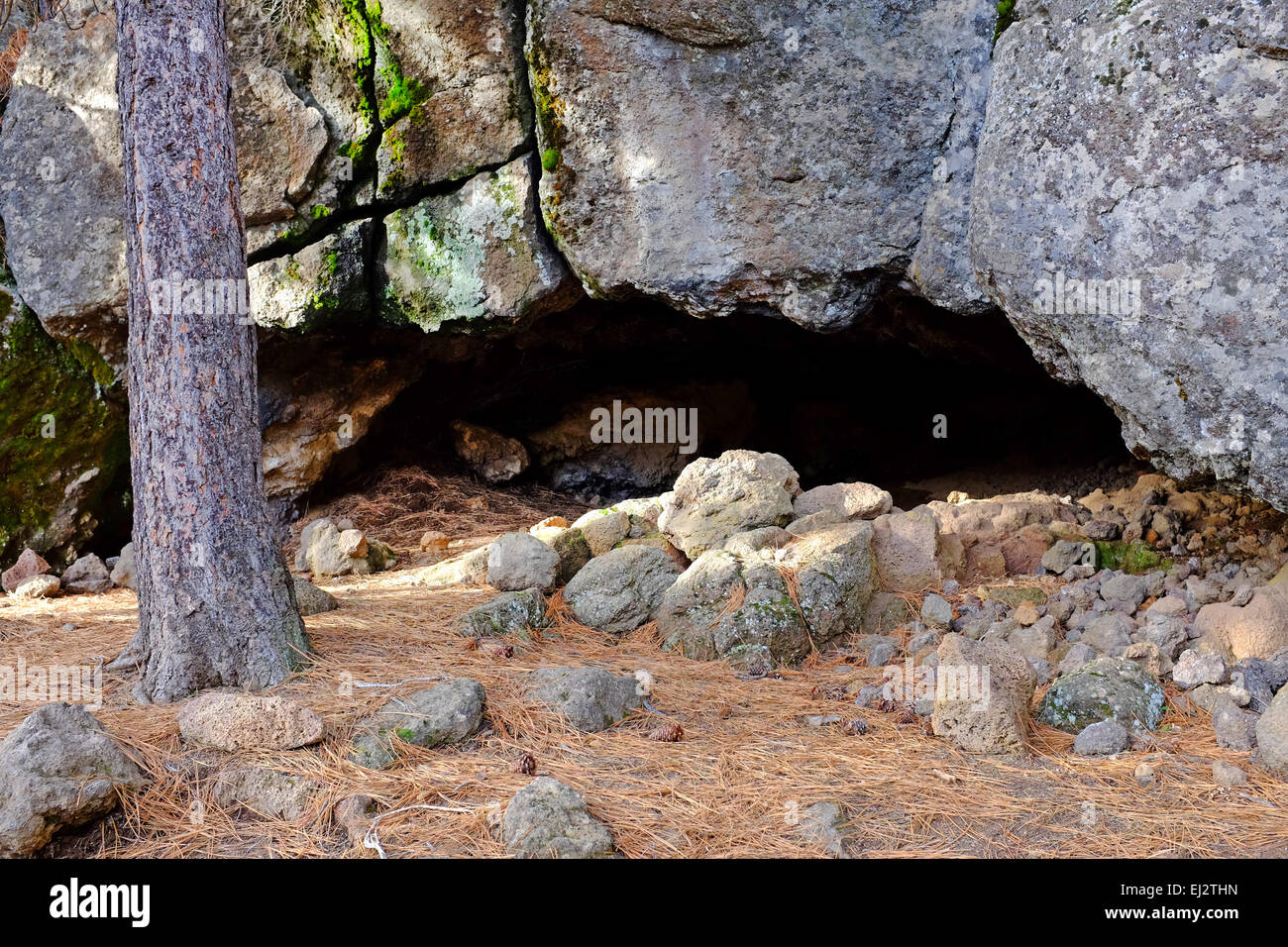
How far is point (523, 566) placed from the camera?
4.75 meters

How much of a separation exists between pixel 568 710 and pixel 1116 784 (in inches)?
68.0

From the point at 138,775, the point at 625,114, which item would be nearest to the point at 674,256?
the point at 625,114

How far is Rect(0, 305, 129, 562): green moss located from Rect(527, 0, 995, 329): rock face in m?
2.98

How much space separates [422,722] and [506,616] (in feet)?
3.86

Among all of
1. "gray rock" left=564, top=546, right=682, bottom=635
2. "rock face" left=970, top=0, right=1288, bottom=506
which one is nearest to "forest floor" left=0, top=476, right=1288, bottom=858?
"gray rock" left=564, top=546, right=682, bottom=635

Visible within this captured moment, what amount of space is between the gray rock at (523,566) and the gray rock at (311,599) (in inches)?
30.5

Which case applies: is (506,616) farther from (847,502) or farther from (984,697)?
(984,697)

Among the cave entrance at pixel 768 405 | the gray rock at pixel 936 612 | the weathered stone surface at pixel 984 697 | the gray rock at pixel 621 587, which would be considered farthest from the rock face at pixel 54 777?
the cave entrance at pixel 768 405

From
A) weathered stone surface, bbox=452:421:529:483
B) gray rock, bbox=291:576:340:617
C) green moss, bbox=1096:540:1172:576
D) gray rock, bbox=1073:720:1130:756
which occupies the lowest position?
gray rock, bbox=1073:720:1130:756

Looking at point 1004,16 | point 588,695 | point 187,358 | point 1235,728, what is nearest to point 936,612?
point 1235,728

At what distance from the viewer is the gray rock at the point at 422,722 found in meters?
3.03

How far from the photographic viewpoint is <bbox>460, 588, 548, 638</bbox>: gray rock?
426 cm

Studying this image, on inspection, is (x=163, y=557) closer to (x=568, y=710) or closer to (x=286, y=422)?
(x=568, y=710)

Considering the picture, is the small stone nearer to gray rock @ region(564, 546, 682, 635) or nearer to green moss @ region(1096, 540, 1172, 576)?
green moss @ region(1096, 540, 1172, 576)
